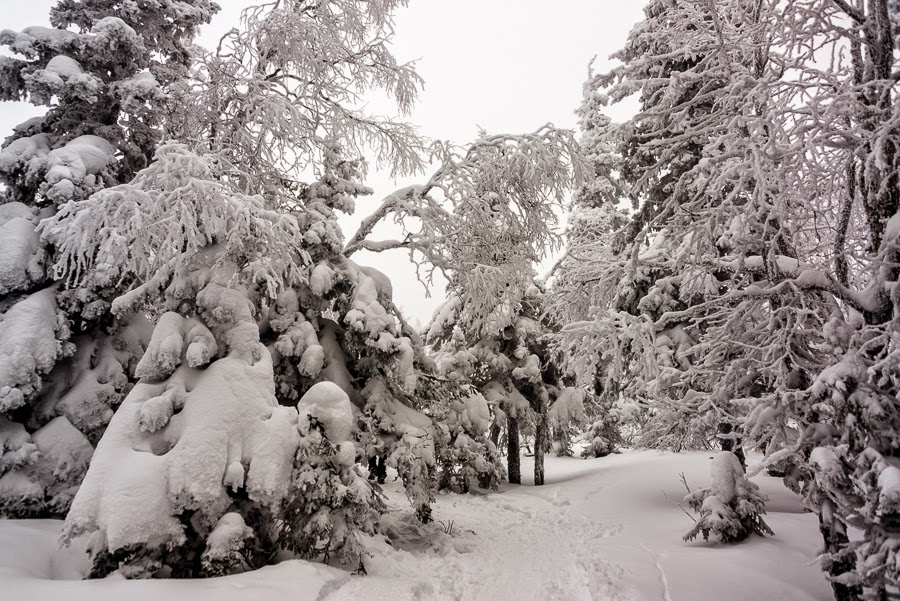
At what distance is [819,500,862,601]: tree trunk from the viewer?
431cm

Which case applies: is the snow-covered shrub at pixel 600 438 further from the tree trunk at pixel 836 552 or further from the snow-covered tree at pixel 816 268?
the tree trunk at pixel 836 552

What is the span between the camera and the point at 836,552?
4.46 metres

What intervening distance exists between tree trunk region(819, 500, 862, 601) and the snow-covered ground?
2.46 feet

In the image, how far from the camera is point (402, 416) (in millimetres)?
8023

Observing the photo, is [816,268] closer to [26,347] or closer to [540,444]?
[26,347]

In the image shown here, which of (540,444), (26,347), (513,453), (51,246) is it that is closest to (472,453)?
(540,444)

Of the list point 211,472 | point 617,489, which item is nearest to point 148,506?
point 211,472

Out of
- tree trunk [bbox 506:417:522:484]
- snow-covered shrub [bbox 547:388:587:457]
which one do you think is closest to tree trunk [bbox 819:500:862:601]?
snow-covered shrub [bbox 547:388:587:457]

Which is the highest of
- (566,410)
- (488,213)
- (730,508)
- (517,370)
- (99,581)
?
(488,213)

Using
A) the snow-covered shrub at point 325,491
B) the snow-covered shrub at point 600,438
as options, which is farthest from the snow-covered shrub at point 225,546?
the snow-covered shrub at point 600,438

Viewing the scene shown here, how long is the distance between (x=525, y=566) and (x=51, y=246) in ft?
29.5

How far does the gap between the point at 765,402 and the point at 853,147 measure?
103 inches

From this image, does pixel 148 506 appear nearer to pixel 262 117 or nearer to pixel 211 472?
pixel 211 472

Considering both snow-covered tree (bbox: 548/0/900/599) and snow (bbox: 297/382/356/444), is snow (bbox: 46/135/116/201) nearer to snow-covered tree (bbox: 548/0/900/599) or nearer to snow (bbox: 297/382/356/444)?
snow (bbox: 297/382/356/444)
